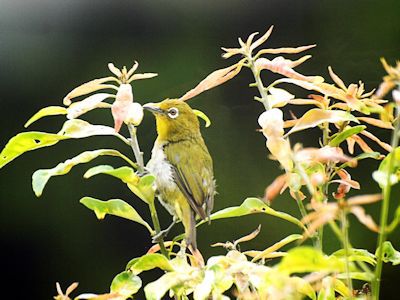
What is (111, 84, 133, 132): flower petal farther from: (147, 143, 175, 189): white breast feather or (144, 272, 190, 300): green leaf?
(147, 143, 175, 189): white breast feather

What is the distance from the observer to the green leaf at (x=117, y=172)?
0.73m

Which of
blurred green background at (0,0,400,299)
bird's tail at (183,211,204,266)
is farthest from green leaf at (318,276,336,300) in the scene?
blurred green background at (0,0,400,299)

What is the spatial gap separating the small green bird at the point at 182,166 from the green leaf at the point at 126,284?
0.28m

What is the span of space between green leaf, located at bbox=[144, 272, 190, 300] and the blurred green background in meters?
1.99

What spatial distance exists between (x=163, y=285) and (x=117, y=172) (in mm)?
106

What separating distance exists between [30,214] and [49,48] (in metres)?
0.60

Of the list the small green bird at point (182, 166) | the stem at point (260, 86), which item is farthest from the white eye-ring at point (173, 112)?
the stem at point (260, 86)

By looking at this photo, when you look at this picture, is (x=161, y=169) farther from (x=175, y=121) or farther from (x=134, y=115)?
(x=134, y=115)

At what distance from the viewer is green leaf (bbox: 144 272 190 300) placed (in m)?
0.69

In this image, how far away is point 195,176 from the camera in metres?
1.19

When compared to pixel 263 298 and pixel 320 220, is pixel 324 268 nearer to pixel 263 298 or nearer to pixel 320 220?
pixel 320 220

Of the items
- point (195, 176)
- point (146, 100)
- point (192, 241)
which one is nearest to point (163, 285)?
point (192, 241)

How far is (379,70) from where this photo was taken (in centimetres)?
298

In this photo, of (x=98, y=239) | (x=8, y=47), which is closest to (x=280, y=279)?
(x=98, y=239)
